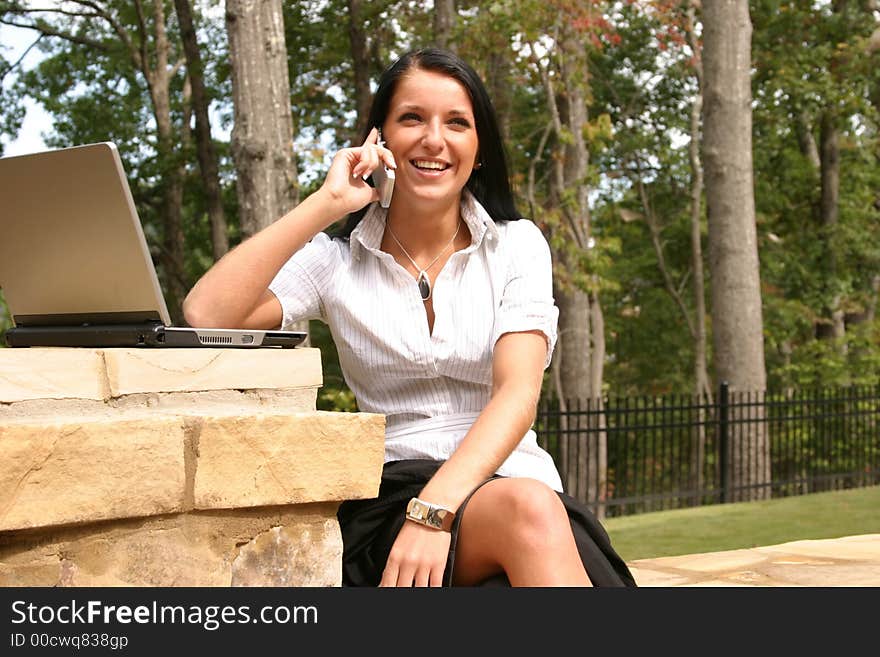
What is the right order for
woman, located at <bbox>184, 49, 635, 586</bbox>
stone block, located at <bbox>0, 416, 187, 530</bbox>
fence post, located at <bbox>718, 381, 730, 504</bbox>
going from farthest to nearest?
fence post, located at <bbox>718, 381, 730, 504</bbox>
woman, located at <bbox>184, 49, 635, 586</bbox>
stone block, located at <bbox>0, 416, 187, 530</bbox>

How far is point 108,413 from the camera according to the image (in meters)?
1.89

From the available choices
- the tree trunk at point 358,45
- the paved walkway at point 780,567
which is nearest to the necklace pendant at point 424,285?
the paved walkway at point 780,567

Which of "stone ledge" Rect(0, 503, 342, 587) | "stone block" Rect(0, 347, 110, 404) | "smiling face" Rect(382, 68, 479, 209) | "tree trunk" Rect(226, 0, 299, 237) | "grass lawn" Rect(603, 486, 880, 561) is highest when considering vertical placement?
"tree trunk" Rect(226, 0, 299, 237)

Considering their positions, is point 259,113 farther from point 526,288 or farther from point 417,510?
point 417,510

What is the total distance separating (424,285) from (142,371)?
0.89m

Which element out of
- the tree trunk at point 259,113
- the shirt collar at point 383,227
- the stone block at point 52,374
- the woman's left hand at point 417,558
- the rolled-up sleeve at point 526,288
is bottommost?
the woman's left hand at point 417,558

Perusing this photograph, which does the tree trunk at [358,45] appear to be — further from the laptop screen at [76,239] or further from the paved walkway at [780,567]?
the laptop screen at [76,239]

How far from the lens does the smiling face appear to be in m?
2.64

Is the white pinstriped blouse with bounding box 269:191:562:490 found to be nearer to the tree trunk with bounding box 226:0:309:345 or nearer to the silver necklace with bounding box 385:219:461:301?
the silver necklace with bounding box 385:219:461:301

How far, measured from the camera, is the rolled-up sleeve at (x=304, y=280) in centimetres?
269

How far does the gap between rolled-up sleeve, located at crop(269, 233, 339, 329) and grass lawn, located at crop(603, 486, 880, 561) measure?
4033 millimetres

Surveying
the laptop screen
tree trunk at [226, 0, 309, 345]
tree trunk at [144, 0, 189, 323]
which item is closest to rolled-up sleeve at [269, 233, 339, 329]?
the laptop screen

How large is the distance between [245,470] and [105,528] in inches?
10.2
